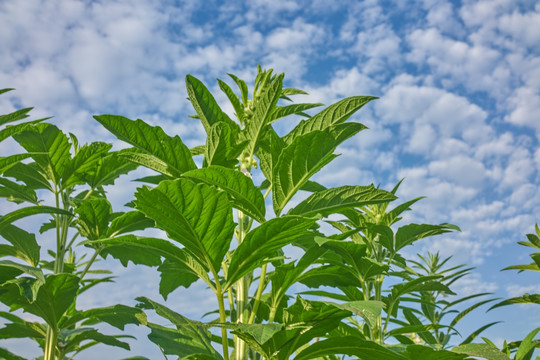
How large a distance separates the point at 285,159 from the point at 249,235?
1.11 ft

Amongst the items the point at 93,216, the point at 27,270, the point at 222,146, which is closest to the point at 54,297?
the point at 27,270

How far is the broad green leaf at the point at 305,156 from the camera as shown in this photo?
1698mm

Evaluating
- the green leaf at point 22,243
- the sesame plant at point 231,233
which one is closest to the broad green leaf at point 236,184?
the sesame plant at point 231,233

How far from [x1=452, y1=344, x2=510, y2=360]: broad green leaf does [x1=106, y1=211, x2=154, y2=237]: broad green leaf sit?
162cm

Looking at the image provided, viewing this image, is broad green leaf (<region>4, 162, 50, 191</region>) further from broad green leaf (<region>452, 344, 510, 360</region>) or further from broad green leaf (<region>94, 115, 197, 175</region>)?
broad green leaf (<region>452, 344, 510, 360</region>)

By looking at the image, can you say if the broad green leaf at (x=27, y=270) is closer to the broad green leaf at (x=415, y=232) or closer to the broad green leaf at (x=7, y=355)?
the broad green leaf at (x=7, y=355)

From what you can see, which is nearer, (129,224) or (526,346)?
(526,346)

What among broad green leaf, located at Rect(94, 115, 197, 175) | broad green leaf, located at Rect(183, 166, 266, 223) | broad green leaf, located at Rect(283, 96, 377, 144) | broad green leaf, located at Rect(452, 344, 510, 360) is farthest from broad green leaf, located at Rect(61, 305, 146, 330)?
broad green leaf, located at Rect(452, 344, 510, 360)

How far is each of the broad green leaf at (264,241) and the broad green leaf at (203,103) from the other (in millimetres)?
648

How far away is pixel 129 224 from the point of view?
8.33 feet

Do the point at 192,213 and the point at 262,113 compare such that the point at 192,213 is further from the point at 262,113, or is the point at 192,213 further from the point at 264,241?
the point at 262,113

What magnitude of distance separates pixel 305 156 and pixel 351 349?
2.40 ft

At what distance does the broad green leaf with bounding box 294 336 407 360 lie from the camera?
164 centimetres

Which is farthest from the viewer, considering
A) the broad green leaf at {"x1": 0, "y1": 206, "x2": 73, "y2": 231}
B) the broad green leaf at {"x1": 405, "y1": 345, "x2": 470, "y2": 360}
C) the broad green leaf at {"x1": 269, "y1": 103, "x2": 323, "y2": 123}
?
the broad green leaf at {"x1": 0, "y1": 206, "x2": 73, "y2": 231}
